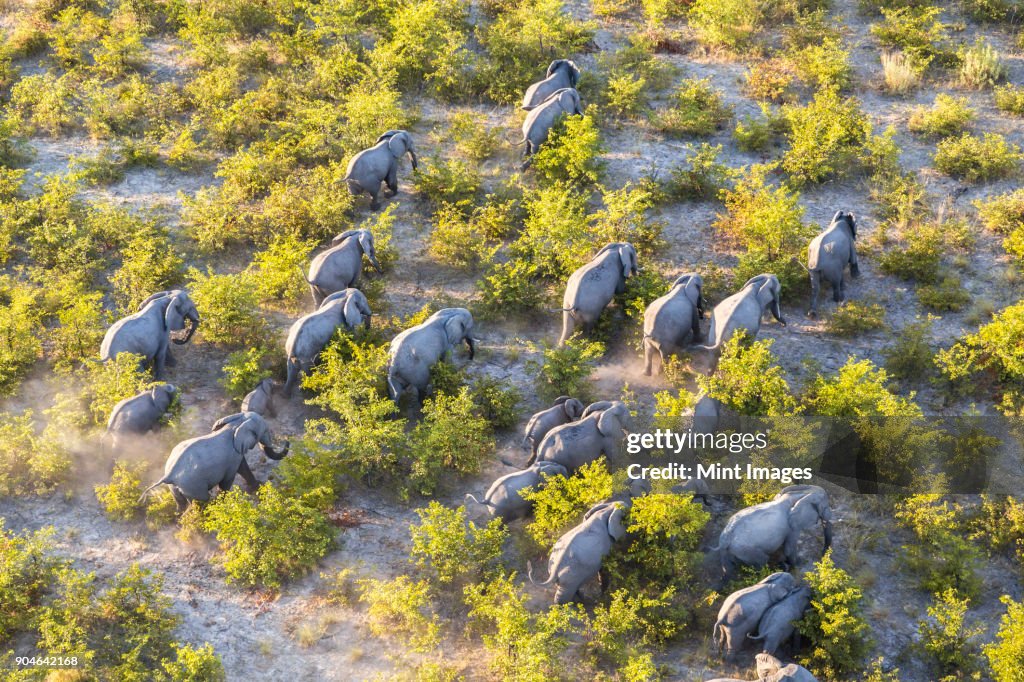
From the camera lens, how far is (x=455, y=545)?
12250mm

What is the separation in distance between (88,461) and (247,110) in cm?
1000

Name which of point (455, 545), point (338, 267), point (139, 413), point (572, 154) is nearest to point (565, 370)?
point (455, 545)

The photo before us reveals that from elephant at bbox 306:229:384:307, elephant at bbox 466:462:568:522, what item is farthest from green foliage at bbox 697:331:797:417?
elephant at bbox 306:229:384:307

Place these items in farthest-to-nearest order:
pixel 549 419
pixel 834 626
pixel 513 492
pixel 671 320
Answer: pixel 671 320 < pixel 549 419 < pixel 513 492 < pixel 834 626

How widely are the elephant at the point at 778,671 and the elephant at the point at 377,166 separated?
→ 39.1 ft

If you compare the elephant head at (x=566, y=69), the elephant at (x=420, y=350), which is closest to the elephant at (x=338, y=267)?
the elephant at (x=420, y=350)

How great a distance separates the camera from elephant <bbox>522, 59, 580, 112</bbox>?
69.7ft

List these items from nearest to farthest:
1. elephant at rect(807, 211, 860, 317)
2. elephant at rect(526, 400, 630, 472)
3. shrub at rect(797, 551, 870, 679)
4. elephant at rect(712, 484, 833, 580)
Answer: shrub at rect(797, 551, 870, 679)
elephant at rect(712, 484, 833, 580)
elephant at rect(526, 400, 630, 472)
elephant at rect(807, 211, 860, 317)

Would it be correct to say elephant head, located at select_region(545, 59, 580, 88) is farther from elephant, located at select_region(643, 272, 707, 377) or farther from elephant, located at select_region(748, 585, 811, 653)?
elephant, located at select_region(748, 585, 811, 653)

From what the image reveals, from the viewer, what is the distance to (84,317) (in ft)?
52.5

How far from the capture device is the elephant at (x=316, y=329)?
49.3 feet

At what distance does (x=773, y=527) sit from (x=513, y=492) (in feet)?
11.2

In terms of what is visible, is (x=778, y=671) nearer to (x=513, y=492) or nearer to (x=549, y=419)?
(x=513, y=492)

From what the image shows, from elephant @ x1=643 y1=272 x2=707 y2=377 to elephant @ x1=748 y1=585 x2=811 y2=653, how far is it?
4.83 meters
